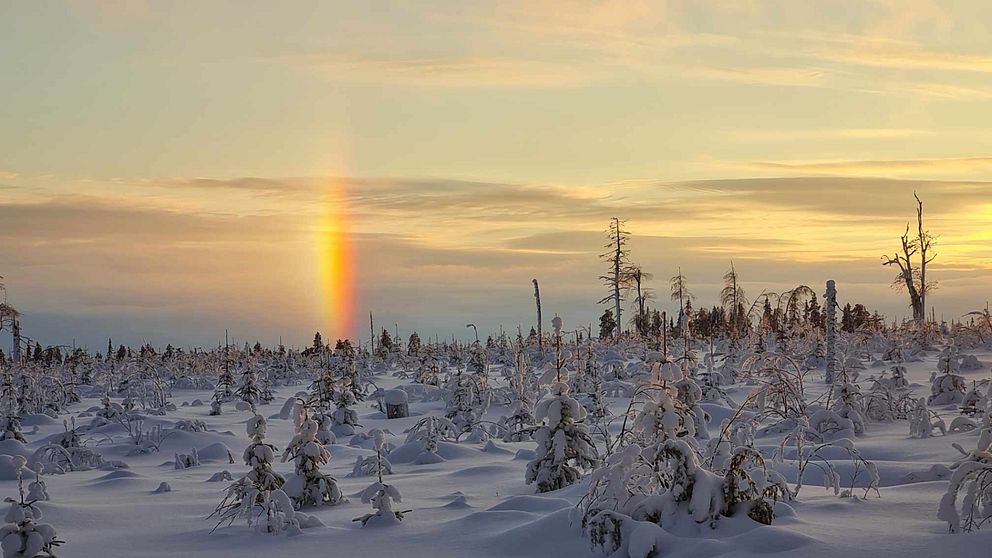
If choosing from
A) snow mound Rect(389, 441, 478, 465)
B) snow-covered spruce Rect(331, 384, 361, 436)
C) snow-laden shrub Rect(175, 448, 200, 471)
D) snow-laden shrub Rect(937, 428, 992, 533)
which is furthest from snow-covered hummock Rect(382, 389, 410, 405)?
snow-laden shrub Rect(937, 428, 992, 533)

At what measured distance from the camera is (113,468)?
16234 millimetres

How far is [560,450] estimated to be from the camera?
10.9 meters

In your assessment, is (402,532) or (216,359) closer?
(402,532)

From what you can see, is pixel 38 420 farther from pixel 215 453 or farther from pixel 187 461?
pixel 187 461

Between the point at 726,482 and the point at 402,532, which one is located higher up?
the point at 726,482

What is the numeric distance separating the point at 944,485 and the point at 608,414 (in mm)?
10432

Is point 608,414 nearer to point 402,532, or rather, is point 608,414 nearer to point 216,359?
point 402,532

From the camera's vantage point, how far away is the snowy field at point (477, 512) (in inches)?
284

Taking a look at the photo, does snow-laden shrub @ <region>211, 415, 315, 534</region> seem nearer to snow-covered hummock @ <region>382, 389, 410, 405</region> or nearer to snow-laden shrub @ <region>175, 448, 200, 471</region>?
snow-laden shrub @ <region>175, 448, 200, 471</region>

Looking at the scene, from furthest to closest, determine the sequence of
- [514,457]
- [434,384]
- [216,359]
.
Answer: [216,359] → [434,384] → [514,457]

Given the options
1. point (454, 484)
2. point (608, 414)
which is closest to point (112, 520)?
point (454, 484)

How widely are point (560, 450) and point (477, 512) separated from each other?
135 centimetres

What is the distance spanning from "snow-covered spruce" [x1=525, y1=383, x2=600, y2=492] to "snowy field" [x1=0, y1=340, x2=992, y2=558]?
0.27 metres

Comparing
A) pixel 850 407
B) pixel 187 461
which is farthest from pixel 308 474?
pixel 850 407
